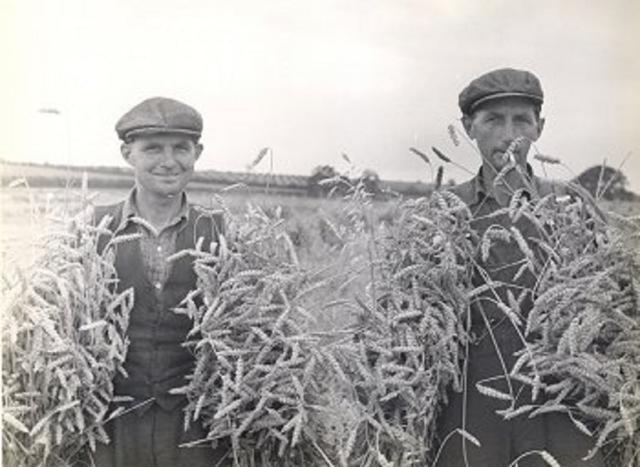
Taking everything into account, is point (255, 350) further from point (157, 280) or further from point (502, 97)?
point (502, 97)

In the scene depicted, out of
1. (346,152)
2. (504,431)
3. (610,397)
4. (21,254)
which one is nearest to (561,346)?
(610,397)

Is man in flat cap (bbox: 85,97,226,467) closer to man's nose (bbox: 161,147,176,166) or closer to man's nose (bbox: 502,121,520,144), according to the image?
man's nose (bbox: 161,147,176,166)

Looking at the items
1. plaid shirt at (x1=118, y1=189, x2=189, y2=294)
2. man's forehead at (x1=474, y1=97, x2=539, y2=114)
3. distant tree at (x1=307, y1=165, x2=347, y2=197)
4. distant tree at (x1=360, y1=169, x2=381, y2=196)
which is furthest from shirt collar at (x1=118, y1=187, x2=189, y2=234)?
man's forehead at (x1=474, y1=97, x2=539, y2=114)

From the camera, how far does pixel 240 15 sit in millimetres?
2139

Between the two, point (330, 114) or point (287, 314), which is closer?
point (287, 314)

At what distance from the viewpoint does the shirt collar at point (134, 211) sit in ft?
6.64

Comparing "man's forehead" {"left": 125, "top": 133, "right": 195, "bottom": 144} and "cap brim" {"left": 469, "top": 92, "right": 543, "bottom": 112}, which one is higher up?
"cap brim" {"left": 469, "top": 92, "right": 543, "bottom": 112}

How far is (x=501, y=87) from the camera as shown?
209 cm

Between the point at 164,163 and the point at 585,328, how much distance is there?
1035 mm

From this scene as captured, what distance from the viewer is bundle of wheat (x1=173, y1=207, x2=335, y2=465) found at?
186 cm

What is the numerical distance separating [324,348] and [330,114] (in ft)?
2.03

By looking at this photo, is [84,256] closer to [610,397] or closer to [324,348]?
[324,348]

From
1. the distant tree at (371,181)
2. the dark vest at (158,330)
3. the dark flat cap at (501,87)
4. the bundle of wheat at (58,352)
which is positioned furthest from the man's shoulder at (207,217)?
the dark flat cap at (501,87)

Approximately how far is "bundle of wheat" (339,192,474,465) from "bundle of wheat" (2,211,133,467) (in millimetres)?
554
